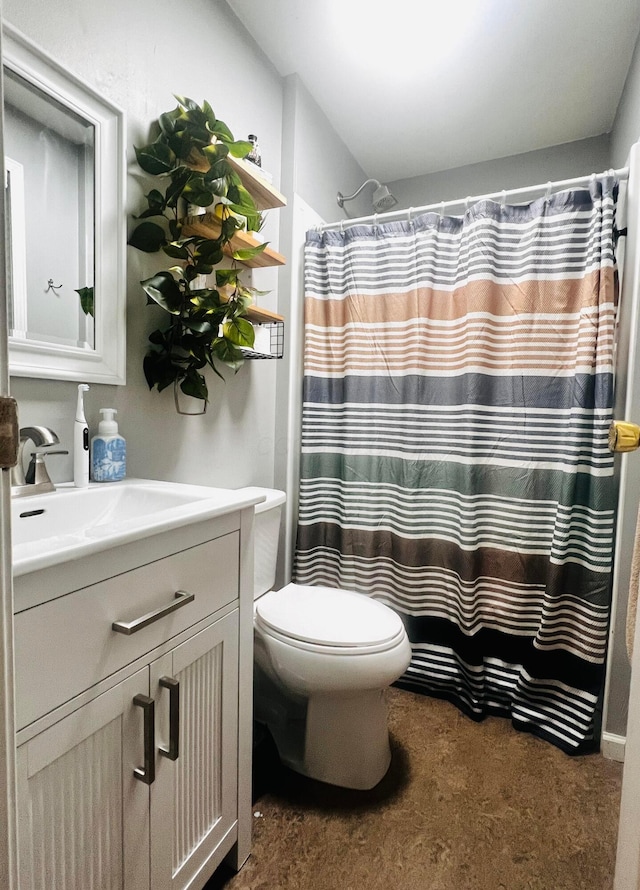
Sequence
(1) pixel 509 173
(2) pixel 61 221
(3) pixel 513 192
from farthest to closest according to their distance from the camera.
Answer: (1) pixel 509 173
(3) pixel 513 192
(2) pixel 61 221

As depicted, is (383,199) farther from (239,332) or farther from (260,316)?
(239,332)

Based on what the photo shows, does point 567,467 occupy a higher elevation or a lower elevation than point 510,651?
higher

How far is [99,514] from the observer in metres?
1.03

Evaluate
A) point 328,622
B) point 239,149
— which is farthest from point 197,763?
point 239,149

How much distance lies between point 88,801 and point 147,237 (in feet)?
3.89

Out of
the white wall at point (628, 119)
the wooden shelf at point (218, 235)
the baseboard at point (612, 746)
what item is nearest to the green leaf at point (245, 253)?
the wooden shelf at point (218, 235)

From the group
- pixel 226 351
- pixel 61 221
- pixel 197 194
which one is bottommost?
pixel 226 351

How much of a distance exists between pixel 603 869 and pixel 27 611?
1.43 metres

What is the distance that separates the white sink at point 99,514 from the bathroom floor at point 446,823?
→ 0.89 metres

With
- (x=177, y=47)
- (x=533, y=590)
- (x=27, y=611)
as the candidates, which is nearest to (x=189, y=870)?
(x=27, y=611)

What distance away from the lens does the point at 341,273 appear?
1.86m

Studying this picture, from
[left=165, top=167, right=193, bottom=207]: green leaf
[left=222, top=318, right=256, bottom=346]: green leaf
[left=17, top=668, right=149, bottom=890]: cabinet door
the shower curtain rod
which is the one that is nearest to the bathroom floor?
[left=17, top=668, right=149, bottom=890]: cabinet door

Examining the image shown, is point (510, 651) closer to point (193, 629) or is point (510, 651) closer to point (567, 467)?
point (567, 467)

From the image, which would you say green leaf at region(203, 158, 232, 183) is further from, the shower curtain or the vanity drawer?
the vanity drawer
